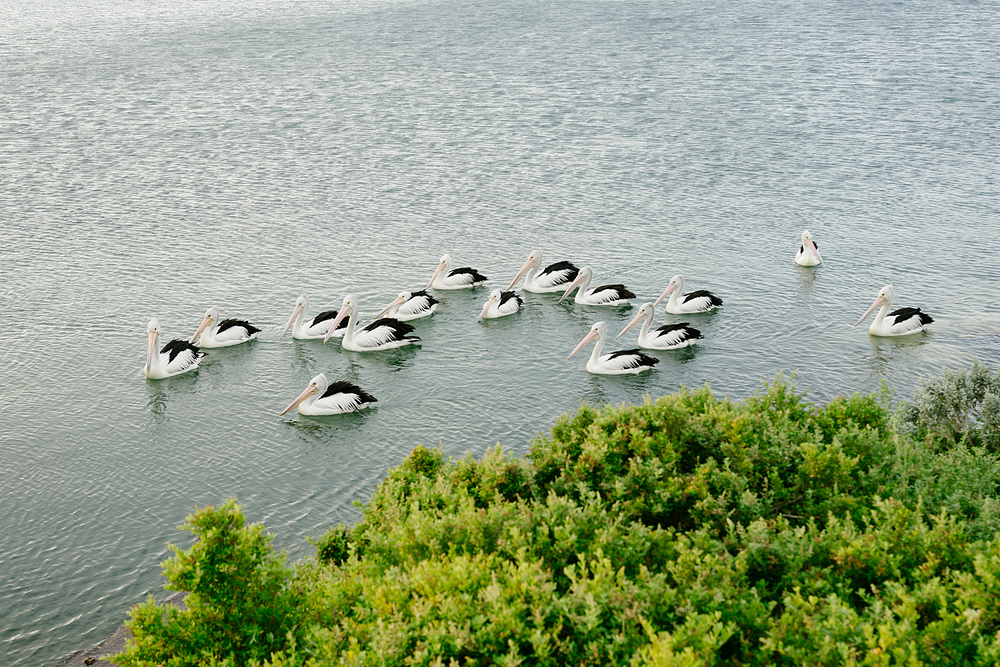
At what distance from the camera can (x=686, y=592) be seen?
16.8 feet

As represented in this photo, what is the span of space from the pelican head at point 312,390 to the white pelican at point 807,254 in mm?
10202

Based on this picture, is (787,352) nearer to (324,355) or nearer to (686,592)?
(324,355)

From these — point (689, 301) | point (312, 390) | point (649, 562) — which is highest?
point (649, 562)

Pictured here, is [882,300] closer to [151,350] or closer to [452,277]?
[452,277]

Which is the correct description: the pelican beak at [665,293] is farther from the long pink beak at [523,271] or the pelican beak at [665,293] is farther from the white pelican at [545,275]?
the long pink beak at [523,271]

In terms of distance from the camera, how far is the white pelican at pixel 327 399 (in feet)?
45.7

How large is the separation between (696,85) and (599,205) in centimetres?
1269

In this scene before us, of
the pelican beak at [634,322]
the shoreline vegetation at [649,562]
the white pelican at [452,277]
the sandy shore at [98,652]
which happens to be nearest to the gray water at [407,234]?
the sandy shore at [98,652]

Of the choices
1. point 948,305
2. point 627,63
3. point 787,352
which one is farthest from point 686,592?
point 627,63

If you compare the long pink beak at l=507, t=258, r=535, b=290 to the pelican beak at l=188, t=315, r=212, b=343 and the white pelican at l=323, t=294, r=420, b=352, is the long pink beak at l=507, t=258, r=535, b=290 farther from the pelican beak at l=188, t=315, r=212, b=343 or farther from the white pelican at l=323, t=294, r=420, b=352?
the pelican beak at l=188, t=315, r=212, b=343

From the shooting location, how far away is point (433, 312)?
17734 millimetres

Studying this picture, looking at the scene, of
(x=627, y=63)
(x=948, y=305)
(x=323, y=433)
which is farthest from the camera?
(x=627, y=63)

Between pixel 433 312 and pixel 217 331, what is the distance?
3.95 metres

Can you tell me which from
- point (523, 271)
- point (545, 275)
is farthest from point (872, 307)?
point (523, 271)
